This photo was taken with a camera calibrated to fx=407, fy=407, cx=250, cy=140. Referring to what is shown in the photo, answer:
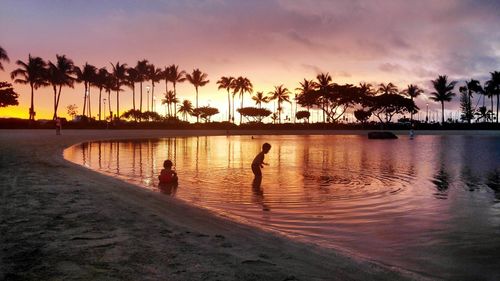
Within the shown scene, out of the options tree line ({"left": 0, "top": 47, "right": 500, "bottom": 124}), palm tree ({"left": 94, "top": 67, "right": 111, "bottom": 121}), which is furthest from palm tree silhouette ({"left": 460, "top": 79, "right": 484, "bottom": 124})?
palm tree ({"left": 94, "top": 67, "right": 111, "bottom": 121})

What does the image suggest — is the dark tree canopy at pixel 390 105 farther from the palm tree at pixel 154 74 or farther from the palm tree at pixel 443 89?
the palm tree at pixel 154 74

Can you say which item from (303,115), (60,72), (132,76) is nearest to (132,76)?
(132,76)

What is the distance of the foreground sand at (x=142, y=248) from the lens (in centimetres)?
421

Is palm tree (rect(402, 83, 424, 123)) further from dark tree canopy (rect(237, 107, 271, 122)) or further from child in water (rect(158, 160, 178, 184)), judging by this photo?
child in water (rect(158, 160, 178, 184))

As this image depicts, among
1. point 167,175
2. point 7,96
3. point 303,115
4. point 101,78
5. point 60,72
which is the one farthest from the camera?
point 303,115

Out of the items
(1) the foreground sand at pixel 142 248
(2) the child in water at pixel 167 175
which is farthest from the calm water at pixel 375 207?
(1) the foreground sand at pixel 142 248

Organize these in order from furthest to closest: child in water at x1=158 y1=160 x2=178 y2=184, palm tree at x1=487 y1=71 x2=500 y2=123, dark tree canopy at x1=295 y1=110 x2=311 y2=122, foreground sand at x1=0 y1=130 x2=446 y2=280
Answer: dark tree canopy at x1=295 y1=110 x2=311 y2=122 < palm tree at x1=487 y1=71 x2=500 y2=123 < child in water at x1=158 y1=160 x2=178 y2=184 < foreground sand at x1=0 y1=130 x2=446 y2=280

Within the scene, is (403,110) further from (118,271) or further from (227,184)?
(118,271)

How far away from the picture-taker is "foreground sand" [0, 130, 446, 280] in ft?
13.8

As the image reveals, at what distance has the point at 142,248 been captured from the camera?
5.00 metres

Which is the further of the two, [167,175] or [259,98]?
[259,98]

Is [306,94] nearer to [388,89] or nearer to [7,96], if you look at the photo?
[388,89]

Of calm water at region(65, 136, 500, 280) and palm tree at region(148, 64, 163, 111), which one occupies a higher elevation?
palm tree at region(148, 64, 163, 111)

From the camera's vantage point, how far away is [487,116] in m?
117
